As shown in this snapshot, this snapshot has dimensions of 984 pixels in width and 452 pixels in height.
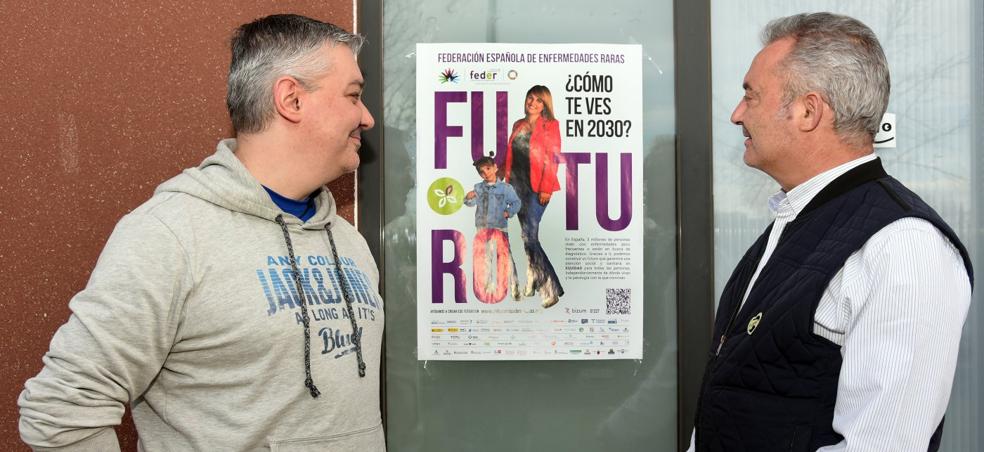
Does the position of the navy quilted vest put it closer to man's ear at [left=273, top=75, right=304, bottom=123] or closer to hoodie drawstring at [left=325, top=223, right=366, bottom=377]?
hoodie drawstring at [left=325, top=223, right=366, bottom=377]

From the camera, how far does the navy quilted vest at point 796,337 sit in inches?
67.8

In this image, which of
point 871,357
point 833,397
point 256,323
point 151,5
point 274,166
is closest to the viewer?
point 871,357

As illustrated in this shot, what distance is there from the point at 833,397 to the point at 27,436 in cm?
170

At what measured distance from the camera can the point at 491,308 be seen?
2918mm

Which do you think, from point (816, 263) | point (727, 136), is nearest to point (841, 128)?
point (816, 263)

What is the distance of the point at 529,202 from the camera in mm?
2939

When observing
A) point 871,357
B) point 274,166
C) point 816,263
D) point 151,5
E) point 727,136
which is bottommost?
point 871,357

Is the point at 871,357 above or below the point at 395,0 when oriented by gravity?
below

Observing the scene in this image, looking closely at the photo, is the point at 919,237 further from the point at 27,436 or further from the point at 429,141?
the point at 27,436

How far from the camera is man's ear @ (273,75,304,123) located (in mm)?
2088

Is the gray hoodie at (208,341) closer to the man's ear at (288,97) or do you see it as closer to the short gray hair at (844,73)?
the man's ear at (288,97)

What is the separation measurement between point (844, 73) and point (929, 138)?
4.37 ft

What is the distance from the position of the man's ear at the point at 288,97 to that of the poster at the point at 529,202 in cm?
84

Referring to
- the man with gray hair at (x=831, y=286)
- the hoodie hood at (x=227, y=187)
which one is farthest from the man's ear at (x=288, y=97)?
the man with gray hair at (x=831, y=286)
